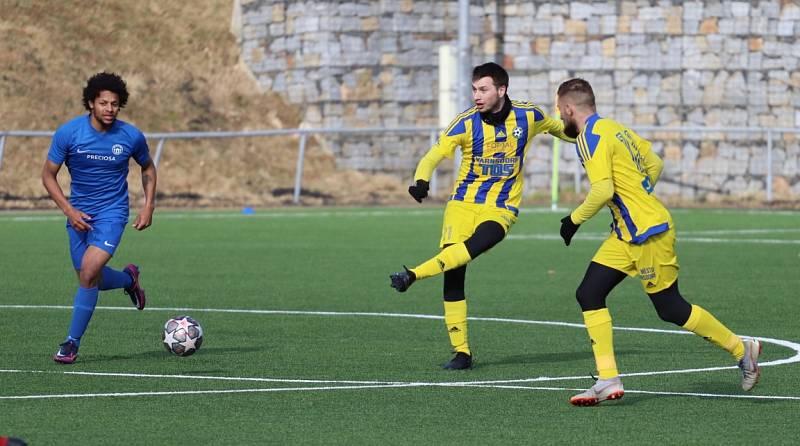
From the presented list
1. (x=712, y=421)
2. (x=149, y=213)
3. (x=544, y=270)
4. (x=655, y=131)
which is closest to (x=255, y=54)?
(x=655, y=131)

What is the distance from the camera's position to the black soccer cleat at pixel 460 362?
36.7 ft

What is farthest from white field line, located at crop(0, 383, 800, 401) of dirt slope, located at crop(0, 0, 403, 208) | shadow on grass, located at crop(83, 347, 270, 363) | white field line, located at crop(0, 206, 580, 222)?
dirt slope, located at crop(0, 0, 403, 208)

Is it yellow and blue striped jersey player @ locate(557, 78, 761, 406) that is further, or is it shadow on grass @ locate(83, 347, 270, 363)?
shadow on grass @ locate(83, 347, 270, 363)

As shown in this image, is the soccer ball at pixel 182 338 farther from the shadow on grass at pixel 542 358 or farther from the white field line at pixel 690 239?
the white field line at pixel 690 239

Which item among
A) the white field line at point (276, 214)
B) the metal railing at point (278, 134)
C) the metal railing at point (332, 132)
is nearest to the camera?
the white field line at point (276, 214)

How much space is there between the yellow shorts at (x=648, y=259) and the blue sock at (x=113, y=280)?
416 centimetres

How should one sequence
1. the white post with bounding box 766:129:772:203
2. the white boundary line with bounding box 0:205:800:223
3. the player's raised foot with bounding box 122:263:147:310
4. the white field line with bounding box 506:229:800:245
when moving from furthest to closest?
the white post with bounding box 766:129:772:203, the white boundary line with bounding box 0:205:800:223, the white field line with bounding box 506:229:800:245, the player's raised foot with bounding box 122:263:147:310

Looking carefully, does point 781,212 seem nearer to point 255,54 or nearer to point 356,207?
point 356,207

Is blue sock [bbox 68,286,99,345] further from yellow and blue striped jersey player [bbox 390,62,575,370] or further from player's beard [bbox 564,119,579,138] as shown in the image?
player's beard [bbox 564,119,579,138]

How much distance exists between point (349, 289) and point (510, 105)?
5870mm

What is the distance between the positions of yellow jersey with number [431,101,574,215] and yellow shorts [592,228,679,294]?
6.65 feet

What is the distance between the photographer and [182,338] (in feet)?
38.3

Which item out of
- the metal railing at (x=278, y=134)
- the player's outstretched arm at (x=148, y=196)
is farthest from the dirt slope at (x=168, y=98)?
the player's outstretched arm at (x=148, y=196)

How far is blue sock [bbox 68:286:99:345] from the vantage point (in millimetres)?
11461
